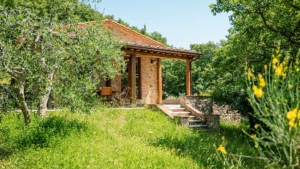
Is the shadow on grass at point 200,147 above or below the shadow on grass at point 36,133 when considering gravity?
below

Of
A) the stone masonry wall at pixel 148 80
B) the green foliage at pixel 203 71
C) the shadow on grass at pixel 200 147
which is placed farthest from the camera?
the green foliage at pixel 203 71

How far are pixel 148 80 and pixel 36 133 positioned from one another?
10.9 m

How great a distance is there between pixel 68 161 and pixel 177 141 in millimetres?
3085

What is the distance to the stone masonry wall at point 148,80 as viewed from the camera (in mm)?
17094

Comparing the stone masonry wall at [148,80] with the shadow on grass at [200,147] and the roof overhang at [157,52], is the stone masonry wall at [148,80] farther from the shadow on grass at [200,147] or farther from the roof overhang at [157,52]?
the shadow on grass at [200,147]

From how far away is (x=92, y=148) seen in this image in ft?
21.0

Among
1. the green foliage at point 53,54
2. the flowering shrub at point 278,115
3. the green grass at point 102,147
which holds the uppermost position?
the green foliage at point 53,54

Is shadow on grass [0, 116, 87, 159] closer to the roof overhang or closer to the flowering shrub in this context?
the flowering shrub

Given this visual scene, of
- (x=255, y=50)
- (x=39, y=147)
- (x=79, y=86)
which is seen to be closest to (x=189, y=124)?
(x=255, y=50)

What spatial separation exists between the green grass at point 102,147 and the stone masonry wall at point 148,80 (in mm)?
7605

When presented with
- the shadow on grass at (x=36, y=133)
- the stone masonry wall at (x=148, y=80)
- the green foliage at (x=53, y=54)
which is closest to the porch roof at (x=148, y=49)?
the stone masonry wall at (x=148, y=80)

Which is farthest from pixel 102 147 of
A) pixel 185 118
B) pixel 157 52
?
pixel 157 52

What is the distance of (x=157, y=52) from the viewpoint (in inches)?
617

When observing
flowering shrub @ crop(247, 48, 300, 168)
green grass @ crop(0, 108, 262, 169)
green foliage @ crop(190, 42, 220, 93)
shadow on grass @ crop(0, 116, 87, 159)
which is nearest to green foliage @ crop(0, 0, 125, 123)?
→ shadow on grass @ crop(0, 116, 87, 159)
